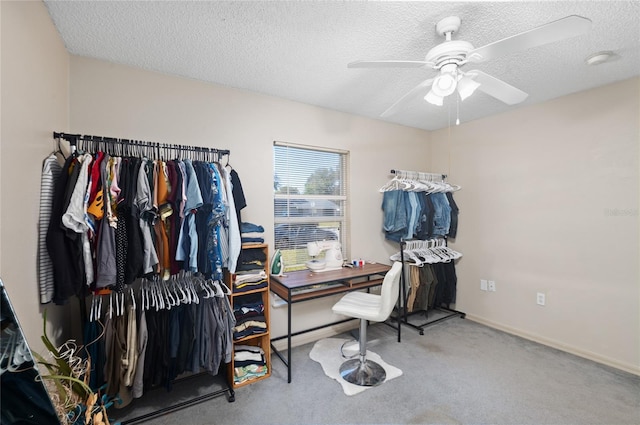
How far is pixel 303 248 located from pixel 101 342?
180 cm

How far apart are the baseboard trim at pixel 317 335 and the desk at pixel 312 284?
7cm

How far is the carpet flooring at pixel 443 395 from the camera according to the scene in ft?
6.00

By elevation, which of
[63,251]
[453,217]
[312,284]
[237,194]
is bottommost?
[312,284]

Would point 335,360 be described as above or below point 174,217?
below

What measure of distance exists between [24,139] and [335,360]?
2629mm

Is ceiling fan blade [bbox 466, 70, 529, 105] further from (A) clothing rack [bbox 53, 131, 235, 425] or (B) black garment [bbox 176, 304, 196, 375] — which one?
(B) black garment [bbox 176, 304, 196, 375]

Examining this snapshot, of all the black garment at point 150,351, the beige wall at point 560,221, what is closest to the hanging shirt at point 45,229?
the black garment at point 150,351

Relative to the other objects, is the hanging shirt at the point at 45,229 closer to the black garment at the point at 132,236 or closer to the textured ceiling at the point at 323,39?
the black garment at the point at 132,236

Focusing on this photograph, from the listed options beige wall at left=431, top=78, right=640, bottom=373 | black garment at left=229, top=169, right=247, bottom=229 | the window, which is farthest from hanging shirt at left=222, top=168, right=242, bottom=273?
beige wall at left=431, top=78, right=640, bottom=373

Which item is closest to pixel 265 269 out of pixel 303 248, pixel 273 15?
pixel 303 248

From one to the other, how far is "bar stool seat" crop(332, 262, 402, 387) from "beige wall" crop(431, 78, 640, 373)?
1809 mm

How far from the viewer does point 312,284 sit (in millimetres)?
2328

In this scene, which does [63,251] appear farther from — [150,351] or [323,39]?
[323,39]

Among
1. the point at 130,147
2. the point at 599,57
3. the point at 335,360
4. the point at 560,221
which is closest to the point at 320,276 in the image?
the point at 335,360
